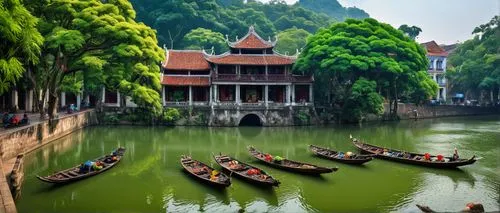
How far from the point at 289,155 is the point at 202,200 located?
35.4 ft

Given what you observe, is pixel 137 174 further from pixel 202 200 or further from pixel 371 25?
pixel 371 25

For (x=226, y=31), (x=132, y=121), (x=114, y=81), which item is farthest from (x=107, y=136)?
(x=226, y=31)

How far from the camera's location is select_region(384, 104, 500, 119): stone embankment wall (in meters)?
49.9

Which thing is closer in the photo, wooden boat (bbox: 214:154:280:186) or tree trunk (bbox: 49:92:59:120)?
wooden boat (bbox: 214:154:280:186)

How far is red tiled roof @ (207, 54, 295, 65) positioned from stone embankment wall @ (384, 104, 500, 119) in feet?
45.1

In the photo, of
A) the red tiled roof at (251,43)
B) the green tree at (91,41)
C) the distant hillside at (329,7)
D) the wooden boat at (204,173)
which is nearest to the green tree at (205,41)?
the red tiled roof at (251,43)

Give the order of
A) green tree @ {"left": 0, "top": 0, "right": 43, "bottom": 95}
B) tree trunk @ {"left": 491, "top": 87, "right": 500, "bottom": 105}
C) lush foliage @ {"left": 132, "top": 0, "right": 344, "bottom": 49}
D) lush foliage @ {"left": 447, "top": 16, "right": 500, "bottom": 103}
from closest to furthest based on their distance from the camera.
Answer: green tree @ {"left": 0, "top": 0, "right": 43, "bottom": 95}, lush foliage @ {"left": 447, "top": 16, "right": 500, "bottom": 103}, tree trunk @ {"left": 491, "top": 87, "right": 500, "bottom": 105}, lush foliage @ {"left": 132, "top": 0, "right": 344, "bottom": 49}

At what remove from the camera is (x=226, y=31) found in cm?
7038

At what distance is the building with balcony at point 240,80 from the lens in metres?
41.7

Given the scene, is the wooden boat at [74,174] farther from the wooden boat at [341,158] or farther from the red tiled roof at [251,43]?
the red tiled roof at [251,43]

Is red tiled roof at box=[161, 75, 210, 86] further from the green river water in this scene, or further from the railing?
the green river water

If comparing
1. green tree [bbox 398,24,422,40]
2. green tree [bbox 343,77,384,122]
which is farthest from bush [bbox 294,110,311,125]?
green tree [bbox 398,24,422,40]

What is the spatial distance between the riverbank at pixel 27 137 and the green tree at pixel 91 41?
5.69 feet

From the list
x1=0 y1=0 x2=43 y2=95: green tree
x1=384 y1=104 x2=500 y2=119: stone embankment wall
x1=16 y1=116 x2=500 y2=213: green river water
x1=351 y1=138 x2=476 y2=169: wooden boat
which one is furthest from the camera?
x1=384 y1=104 x2=500 y2=119: stone embankment wall
